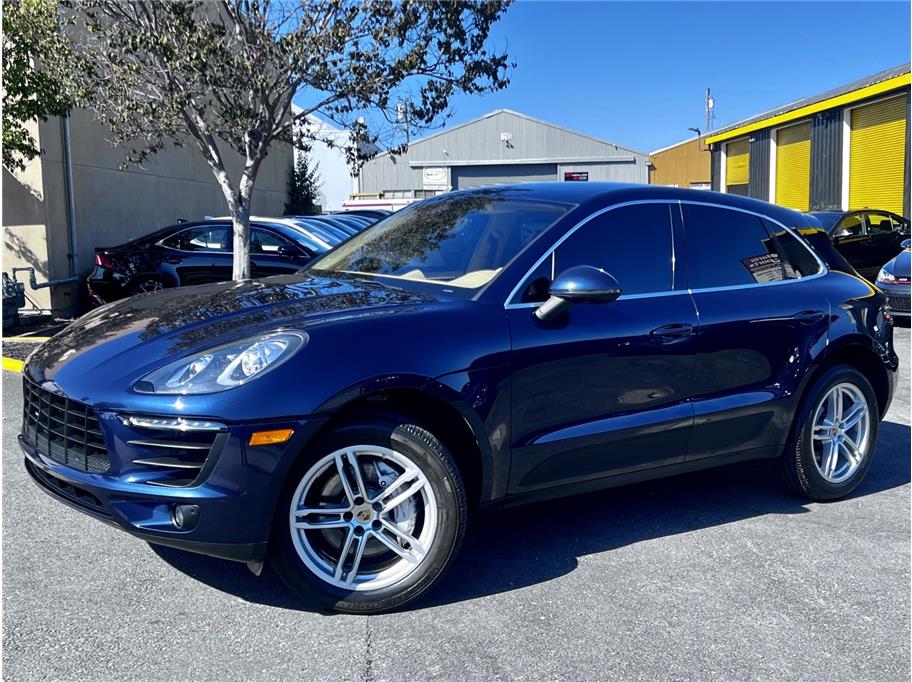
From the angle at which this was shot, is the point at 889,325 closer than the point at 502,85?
Yes

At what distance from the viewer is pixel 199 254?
37.7ft

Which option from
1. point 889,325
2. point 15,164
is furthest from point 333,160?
point 889,325

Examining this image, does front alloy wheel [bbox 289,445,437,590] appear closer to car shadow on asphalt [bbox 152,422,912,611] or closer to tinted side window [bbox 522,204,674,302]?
car shadow on asphalt [bbox 152,422,912,611]

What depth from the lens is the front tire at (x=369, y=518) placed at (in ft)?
10.4

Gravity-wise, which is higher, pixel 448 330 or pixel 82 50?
pixel 82 50

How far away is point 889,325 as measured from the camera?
4988 mm

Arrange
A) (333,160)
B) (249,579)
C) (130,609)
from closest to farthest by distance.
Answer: (130,609) → (249,579) → (333,160)

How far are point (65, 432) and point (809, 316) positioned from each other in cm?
361

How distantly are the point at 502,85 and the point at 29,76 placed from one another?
5803 millimetres

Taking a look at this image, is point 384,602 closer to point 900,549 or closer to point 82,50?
point 900,549

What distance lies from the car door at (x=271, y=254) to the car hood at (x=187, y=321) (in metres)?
7.26

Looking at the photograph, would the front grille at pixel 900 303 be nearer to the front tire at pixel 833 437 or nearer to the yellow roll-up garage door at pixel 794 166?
the front tire at pixel 833 437

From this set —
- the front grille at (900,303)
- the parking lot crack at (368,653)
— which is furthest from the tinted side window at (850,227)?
the parking lot crack at (368,653)

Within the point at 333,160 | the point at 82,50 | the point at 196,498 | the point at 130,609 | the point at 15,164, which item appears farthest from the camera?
the point at 333,160
